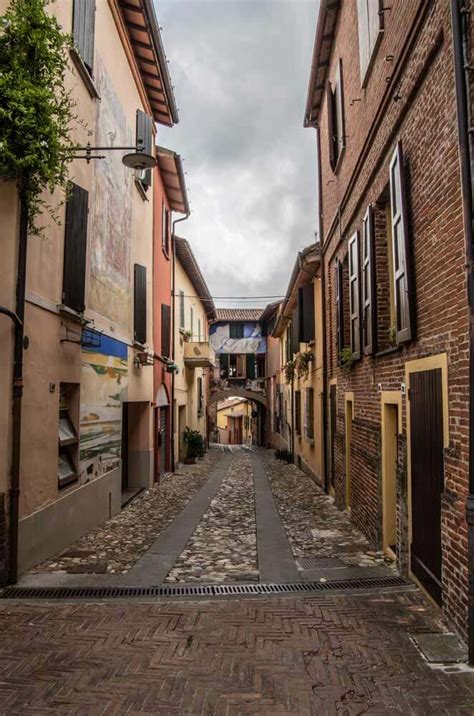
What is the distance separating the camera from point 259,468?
18.5 metres

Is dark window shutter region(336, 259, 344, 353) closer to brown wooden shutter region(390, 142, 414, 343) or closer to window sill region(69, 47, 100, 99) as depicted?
brown wooden shutter region(390, 142, 414, 343)

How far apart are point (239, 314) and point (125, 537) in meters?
27.6

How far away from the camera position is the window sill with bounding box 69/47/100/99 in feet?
24.0

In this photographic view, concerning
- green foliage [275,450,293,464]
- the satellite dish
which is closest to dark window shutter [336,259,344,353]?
the satellite dish

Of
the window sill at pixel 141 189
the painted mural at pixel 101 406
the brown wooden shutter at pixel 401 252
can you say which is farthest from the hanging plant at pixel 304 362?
the brown wooden shutter at pixel 401 252

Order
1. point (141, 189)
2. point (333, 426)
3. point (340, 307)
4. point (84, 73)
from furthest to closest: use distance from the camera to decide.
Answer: point (141, 189) → point (333, 426) → point (340, 307) → point (84, 73)

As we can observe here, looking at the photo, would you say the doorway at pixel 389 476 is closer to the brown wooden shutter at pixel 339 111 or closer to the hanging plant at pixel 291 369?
the brown wooden shutter at pixel 339 111

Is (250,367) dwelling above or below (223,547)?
above

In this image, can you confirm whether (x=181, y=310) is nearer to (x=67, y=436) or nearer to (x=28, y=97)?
A: (x=67, y=436)

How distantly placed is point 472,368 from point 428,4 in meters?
3.54

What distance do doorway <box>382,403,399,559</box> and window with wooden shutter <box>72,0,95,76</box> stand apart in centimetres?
680

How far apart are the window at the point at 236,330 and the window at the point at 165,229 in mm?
18215

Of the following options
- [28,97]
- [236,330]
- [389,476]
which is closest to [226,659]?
[389,476]

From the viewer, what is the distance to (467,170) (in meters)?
3.79
